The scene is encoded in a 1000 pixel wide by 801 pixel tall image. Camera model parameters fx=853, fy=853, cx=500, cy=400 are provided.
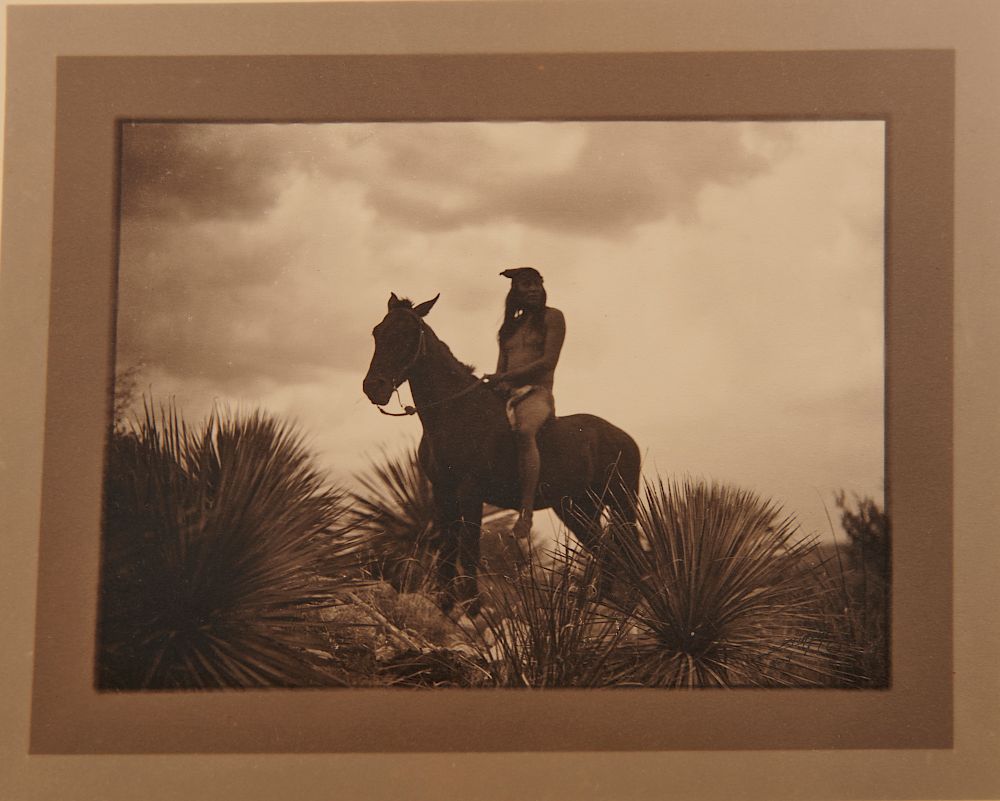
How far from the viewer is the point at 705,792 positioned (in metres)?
2.50

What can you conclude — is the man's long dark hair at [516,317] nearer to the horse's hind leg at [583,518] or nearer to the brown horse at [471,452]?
the brown horse at [471,452]

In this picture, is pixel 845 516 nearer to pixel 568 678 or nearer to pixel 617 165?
pixel 568 678

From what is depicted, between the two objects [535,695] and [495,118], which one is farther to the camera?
[495,118]

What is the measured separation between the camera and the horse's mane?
2.60m

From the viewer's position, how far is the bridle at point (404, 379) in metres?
2.60

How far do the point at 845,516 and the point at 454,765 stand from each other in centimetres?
138

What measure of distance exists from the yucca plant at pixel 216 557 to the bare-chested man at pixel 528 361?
0.60 meters

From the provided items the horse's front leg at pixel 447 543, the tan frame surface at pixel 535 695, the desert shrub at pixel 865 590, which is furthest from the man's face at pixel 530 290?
the desert shrub at pixel 865 590

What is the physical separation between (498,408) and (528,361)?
0.17 m

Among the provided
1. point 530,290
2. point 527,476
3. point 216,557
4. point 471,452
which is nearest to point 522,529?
point 527,476

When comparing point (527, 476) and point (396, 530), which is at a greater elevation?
point (527, 476)

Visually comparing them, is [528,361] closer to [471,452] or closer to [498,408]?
[498,408]

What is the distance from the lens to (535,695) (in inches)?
99.7

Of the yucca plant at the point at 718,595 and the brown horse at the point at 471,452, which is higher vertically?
the brown horse at the point at 471,452
